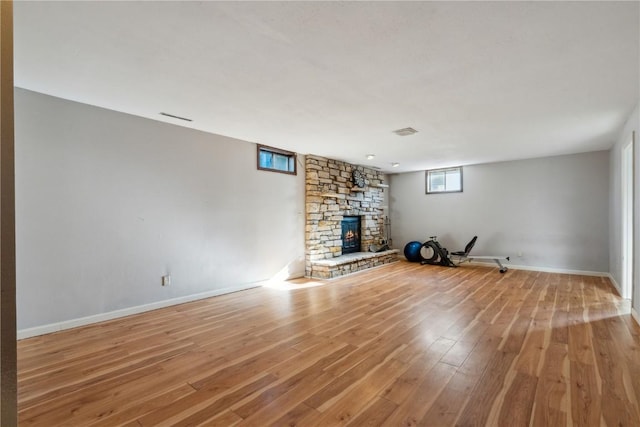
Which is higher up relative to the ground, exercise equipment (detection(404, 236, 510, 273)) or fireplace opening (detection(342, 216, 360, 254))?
fireplace opening (detection(342, 216, 360, 254))

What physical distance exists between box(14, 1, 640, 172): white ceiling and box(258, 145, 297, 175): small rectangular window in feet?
3.33

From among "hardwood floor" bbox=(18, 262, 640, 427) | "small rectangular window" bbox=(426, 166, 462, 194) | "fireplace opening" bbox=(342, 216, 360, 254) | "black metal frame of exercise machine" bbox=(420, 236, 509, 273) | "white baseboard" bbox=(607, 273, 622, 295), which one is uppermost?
"small rectangular window" bbox=(426, 166, 462, 194)

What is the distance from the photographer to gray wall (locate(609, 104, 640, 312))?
3.22 m

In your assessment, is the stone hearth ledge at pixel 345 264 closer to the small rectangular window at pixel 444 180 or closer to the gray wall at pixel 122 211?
the gray wall at pixel 122 211

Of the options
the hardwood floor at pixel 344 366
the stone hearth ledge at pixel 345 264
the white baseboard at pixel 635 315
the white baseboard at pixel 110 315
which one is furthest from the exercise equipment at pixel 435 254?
the white baseboard at pixel 110 315

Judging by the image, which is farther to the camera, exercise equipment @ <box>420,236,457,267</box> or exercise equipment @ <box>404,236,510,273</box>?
exercise equipment @ <box>420,236,457,267</box>

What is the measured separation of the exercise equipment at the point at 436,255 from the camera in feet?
21.6

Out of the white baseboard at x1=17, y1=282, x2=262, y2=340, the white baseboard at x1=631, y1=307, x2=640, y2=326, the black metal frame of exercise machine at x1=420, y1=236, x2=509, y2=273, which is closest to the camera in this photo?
the white baseboard at x1=17, y1=282, x2=262, y2=340

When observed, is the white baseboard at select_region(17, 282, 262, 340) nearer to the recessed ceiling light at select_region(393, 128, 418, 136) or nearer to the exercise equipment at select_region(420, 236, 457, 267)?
the recessed ceiling light at select_region(393, 128, 418, 136)

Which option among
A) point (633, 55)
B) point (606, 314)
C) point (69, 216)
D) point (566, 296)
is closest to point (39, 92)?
point (69, 216)

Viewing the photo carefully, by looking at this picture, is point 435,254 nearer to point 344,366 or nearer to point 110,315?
point 344,366

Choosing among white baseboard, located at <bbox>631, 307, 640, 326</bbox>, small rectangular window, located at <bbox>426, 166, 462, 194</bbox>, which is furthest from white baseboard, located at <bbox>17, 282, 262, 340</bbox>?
small rectangular window, located at <bbox>426, 166, 462, 194</bbox>

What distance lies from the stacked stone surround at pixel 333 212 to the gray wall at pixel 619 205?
4.08 meters

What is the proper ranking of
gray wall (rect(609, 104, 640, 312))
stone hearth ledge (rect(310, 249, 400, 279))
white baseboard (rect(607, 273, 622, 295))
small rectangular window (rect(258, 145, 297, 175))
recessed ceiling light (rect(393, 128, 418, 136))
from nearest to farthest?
gray wall (rect(609, 104, 640, 312))
recessed ceiling light (rect(393, 128, 418, 136))
white baseboard (rect(607, 273, 622, 295))
small rectangular window (rect(258, 145, 297, 175))
stone hearth ledge (rect(310, 249, 400, 279))
